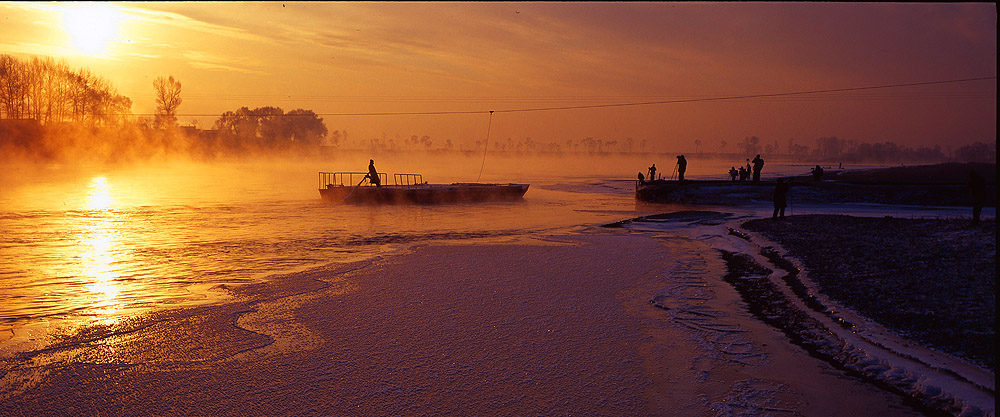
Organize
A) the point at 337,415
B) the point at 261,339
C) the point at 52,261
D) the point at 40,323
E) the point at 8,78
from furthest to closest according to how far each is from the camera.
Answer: the point at 8,78 < the point at 52,261 < the point at 40,323 < the point at 261,339 < the point at 337,415

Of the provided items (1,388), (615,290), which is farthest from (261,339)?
(615,290)

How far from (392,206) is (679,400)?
3340 cm

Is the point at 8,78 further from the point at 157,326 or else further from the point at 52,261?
the point at 157,326

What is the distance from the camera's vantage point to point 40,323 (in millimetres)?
9328

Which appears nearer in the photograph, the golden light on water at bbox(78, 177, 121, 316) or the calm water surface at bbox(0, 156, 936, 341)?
the golden light on water at bbox(78, 177, 121, 316)

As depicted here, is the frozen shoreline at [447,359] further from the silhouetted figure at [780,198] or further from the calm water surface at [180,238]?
the silhouetted figure at [780,198]

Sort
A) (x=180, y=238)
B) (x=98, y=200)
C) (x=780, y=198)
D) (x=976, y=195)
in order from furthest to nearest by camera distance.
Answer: (x=98, y=200)
(x=780, y=198)
(x=180, y=238)
(x=976, y=195)

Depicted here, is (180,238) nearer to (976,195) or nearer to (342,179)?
(976,195)

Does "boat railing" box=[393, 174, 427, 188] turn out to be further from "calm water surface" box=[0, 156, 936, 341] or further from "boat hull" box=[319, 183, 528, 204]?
"calm water surface" box=[0, 156, 936, 341]

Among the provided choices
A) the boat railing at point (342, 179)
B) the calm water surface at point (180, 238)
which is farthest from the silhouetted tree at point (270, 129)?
the calm water surface at point (180, 238)

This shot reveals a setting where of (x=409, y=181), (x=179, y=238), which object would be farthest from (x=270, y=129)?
(x=179, y=238)

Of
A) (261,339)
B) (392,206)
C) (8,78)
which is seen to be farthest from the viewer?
(8,78)

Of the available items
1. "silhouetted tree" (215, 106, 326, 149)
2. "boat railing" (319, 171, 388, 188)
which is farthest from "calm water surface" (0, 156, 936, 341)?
"silhouetted tree" (215, 106, 326, 149)

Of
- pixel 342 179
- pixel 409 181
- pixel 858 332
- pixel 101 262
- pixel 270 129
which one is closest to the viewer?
pixel 858 332
